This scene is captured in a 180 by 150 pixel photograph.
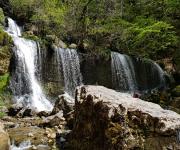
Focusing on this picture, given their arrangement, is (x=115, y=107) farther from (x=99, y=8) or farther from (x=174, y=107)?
(x=99, y=8)

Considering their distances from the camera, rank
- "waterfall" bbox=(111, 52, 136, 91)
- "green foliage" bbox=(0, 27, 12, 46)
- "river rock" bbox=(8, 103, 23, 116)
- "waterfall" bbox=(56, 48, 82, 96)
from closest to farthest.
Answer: "river rock" bbox=(8, 103, 23, 116) < "green foliage" bbox=(0, 27, 12, 46) < "waterfall" bbox=(56, 48, 82, 96) < "waterfall" bbox=(111, 52, 136, 91)

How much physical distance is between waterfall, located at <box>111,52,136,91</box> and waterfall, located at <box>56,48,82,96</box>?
294 centimetres

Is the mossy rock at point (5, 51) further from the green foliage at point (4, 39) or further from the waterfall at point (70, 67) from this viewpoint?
the waterfall at point (70, 67)

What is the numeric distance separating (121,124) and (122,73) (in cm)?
1778

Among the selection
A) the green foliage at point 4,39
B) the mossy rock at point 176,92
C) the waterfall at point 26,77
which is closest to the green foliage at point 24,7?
the waterfall at point 26,77

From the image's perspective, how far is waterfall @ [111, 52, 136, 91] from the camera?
25797mm

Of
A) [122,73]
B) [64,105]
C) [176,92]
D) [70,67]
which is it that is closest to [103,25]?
[122,73]

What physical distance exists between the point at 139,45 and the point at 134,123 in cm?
2197

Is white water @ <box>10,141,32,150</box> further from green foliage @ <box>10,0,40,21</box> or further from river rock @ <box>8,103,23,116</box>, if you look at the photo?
green foliage @ <box>10,0,40,21</box>

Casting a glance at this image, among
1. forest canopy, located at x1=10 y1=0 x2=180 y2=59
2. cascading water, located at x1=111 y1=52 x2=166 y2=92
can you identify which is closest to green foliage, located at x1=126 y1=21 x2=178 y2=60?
forest canopy, located at x1=10 y1=0 x2=180 y2=59

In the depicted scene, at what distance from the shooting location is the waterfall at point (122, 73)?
1016 inches

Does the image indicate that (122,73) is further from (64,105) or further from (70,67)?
(64,105)

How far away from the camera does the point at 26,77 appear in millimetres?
21500

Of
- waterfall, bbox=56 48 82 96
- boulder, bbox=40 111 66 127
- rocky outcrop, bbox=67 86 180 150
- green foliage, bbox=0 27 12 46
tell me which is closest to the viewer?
rocky outcrop, bbox=67 86 180 150
